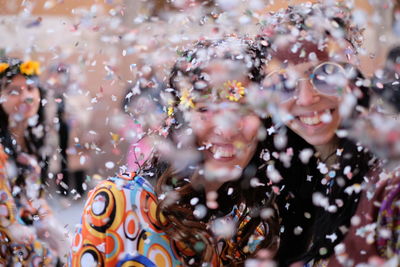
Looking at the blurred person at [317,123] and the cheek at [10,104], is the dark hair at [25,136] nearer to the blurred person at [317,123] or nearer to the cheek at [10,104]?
the cheek at [10,104]

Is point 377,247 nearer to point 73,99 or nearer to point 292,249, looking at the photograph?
point 292,249

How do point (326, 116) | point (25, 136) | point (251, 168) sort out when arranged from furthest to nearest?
point (25, 136) → point (251, 168) → point (326, 116)

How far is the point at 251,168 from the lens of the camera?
1547mm

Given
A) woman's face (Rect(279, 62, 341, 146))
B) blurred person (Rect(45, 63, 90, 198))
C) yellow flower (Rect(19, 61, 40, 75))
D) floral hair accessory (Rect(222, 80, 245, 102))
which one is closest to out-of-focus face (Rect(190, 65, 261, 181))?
floral hair accessory (Rect(222, 80, 245, 102))

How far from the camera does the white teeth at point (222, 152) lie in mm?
1441

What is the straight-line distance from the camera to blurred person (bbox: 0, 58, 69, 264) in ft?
5.20

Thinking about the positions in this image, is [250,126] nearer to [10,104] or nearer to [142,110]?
[142,110]

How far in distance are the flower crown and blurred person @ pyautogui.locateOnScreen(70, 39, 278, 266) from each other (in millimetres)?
373

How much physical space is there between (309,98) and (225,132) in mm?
248

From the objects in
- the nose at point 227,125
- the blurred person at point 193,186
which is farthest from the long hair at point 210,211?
the nose at point 227,125

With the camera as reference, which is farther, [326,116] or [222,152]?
[222,152]

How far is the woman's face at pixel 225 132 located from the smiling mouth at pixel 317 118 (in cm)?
13

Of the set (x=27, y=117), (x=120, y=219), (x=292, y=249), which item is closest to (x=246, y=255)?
(x=292, y=249)

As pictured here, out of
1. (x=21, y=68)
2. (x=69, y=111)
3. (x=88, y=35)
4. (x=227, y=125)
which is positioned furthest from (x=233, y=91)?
(x=21, y=68)
